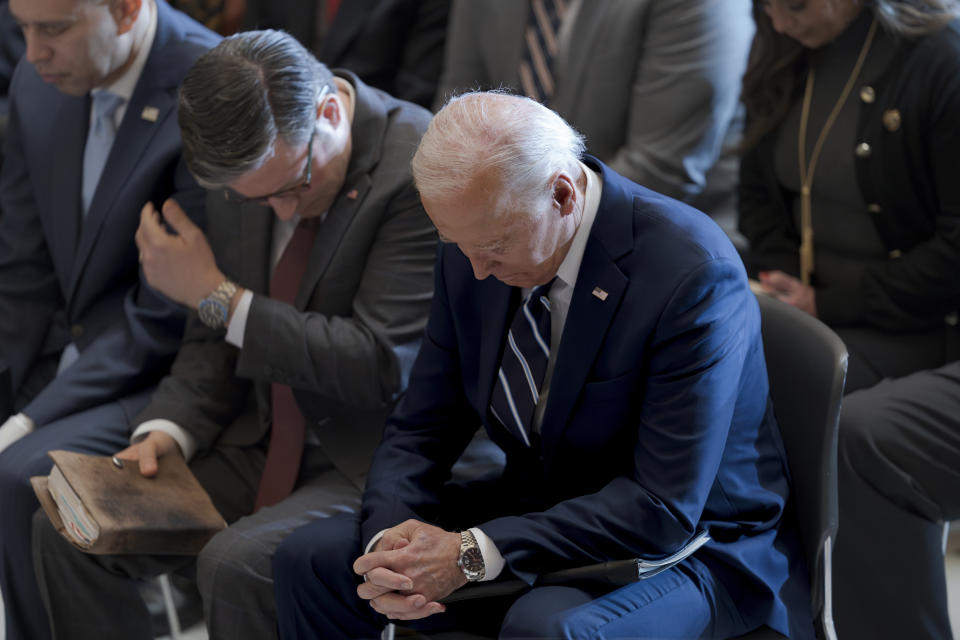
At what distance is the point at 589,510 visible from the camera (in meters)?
1.70

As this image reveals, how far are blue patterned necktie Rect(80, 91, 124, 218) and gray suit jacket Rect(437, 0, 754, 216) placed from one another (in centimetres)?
125

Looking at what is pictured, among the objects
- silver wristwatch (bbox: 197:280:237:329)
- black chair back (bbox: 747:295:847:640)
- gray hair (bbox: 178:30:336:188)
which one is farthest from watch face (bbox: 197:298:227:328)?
black chair back (bbox: 747:295:847:640)

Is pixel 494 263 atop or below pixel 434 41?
atop

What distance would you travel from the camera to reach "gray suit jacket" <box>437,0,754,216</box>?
2930 mm

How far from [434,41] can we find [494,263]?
2003 millimetres

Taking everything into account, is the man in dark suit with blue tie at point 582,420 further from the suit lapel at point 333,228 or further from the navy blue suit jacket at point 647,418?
the suit lapel at point 333,228

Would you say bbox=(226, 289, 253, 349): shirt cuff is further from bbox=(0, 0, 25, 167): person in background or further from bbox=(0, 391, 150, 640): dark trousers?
bbox=(0, 0, 25, 167): person in background

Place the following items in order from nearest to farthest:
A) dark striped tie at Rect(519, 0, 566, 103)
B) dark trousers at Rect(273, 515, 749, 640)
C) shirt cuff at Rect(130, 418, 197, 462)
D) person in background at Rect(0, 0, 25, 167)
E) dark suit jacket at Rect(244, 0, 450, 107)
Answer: dark trousers at Rect(273, 515, 749, 640) → shirt cuff at Rect(130, 418, 197, 462) → dark striped tie at Rect(519, 0, 566, 103) → dark suit jacket at Rect(244, 0, 450, 107) → person in background at Rect(0, 0, 25, 167)

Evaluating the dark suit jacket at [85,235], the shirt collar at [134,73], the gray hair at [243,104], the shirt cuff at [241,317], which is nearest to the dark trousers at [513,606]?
the shirt cuff at [241,317]

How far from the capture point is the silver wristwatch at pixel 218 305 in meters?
2.24

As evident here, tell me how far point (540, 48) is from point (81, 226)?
1.41 meters

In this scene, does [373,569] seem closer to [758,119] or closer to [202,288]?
[202,288]

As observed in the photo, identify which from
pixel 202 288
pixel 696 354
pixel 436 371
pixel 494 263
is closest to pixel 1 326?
pixel 202 288

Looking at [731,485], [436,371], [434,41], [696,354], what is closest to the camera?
[696,354]
